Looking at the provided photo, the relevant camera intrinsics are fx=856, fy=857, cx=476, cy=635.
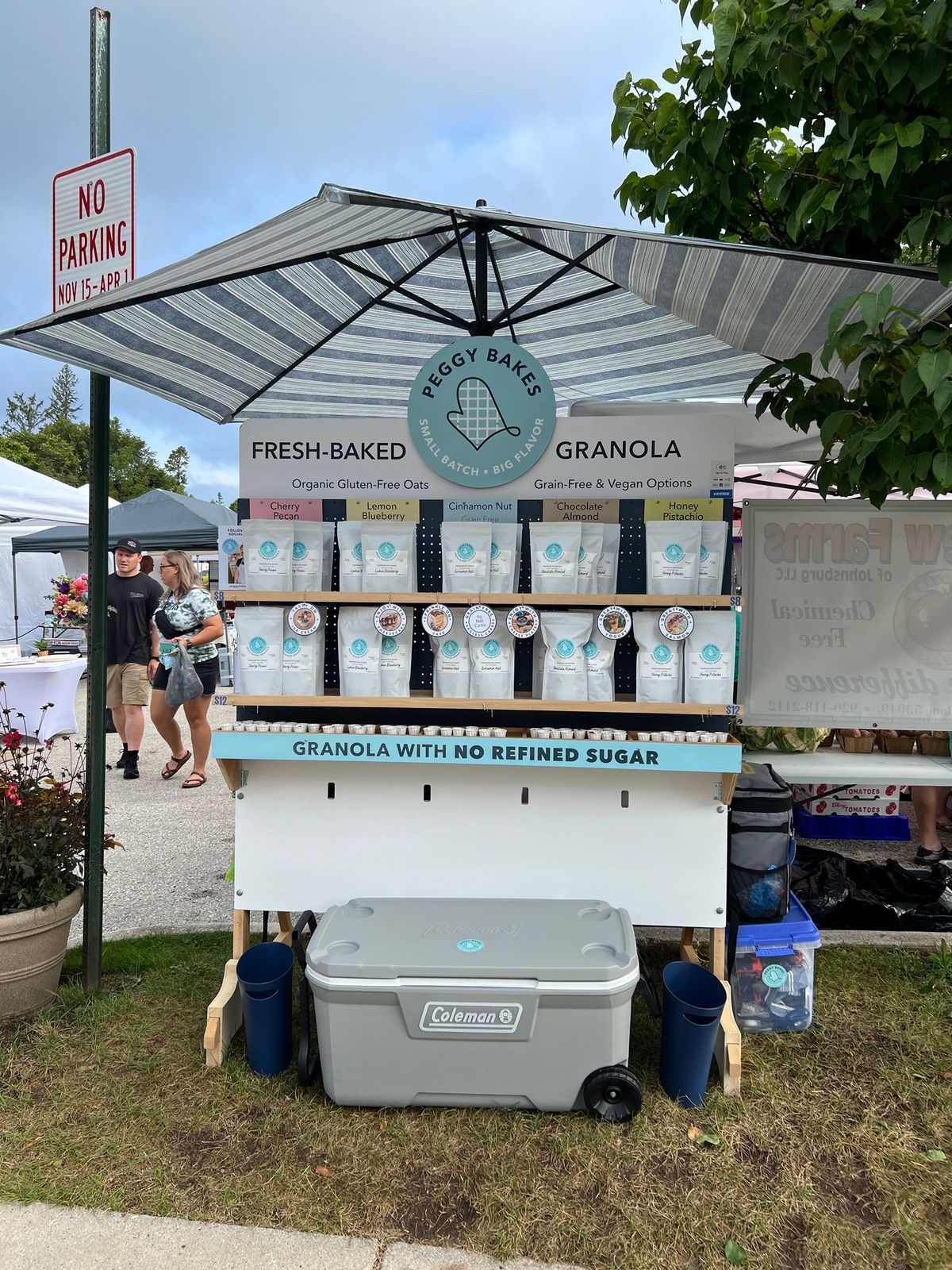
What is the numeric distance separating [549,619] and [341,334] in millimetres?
2681

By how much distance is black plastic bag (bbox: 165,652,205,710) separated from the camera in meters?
6.45

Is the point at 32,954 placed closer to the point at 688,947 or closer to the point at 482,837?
the point at 482,837

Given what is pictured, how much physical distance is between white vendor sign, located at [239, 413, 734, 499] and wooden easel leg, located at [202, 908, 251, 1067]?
160 centimetres

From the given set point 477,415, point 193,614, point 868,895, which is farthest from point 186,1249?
point 193,614

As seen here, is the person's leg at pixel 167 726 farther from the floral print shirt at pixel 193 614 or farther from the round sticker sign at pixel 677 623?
the round sticker sign at pixel 677 623

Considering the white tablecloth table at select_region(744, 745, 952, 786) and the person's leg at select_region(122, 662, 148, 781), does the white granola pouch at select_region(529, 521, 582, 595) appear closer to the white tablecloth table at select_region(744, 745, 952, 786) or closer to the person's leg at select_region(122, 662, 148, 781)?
the white tablecloth table at select_region(744, 745, 952, 786)

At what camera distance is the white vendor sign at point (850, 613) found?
382 centimetres

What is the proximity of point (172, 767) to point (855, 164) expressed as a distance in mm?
6419

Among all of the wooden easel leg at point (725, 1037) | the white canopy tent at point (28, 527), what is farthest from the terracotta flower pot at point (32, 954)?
the white canopy tent at point (28, 527)

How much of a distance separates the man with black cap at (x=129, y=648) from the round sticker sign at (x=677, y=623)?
214 inches

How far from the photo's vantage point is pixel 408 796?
3023mm

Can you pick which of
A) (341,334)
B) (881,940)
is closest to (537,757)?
(881,940)

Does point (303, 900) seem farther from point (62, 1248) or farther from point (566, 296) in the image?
point (566, 296)

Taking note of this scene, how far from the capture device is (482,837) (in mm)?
3016
